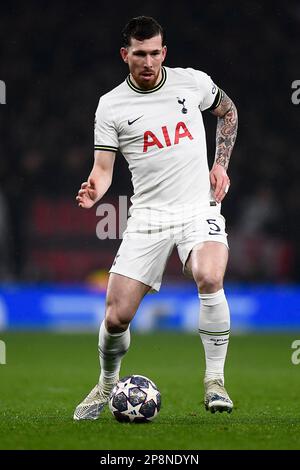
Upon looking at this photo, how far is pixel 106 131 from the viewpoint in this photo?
244 inches

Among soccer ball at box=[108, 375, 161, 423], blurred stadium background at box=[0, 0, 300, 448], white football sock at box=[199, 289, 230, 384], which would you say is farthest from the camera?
blurred stadium background at box=[0, 0, 300, 448]

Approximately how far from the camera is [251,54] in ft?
61.6

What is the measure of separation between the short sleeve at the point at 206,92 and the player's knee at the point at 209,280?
4.04 ft

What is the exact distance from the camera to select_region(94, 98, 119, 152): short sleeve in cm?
620

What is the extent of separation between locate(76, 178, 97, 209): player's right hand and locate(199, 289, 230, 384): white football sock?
88 centimetres

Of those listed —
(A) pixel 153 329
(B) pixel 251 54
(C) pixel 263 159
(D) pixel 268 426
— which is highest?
(B) pixel 251 54

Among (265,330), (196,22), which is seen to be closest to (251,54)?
(196,22)

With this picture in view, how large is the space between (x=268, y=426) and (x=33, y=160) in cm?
1320

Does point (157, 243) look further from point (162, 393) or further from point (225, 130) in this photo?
point (162, 393)

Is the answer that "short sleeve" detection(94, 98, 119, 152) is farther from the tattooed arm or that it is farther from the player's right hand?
the tattooed arm

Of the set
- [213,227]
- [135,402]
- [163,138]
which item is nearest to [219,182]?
[213,227]

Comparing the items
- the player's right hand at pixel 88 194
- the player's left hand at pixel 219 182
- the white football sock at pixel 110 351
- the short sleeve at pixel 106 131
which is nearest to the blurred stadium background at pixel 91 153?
the white football sock at pixel 110 351

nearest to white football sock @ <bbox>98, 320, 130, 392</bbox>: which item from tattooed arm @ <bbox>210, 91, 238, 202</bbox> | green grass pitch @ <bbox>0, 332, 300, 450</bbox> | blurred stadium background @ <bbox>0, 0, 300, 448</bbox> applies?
green grass pitch @ <bbox>0, 332, 300, 450</bbox>
